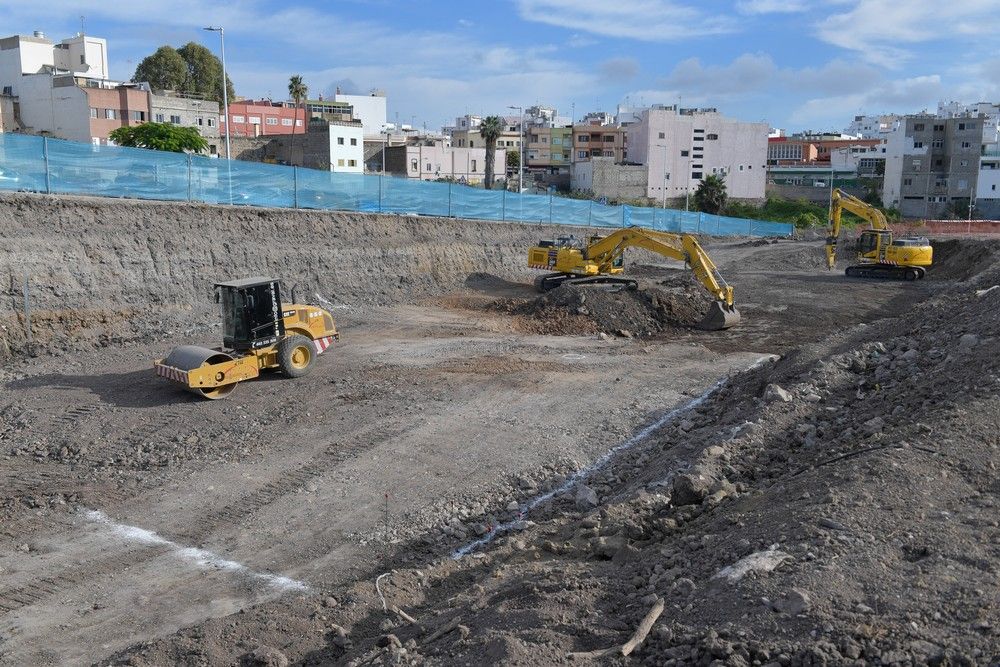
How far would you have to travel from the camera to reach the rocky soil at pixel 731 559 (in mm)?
5844

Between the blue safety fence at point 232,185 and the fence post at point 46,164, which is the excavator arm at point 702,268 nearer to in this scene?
the blue safety fence at point 232,185

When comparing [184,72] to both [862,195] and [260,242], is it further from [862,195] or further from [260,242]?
[862,195]

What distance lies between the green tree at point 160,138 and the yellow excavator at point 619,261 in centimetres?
2130

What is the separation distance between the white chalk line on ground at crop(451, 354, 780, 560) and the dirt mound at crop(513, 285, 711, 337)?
6043 millimetres

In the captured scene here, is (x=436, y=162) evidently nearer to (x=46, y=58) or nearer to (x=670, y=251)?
(x=46, y=58)

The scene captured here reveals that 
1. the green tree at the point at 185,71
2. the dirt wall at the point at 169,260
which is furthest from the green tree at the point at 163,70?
the dirt wall at the point at 169,260

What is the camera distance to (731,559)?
703 cm

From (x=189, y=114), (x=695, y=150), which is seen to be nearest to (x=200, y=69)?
(x=189, y=114)

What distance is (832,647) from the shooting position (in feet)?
17.8

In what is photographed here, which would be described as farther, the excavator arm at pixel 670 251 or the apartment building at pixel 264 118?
the apartment building at pixel 264 118

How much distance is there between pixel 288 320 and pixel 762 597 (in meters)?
12.5

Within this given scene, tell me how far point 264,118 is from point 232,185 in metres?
44.6

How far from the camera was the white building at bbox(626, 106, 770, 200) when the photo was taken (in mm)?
77375

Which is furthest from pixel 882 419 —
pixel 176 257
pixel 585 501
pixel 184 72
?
pixel 184 72
